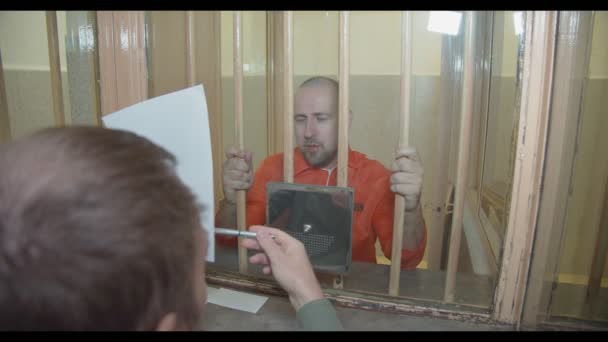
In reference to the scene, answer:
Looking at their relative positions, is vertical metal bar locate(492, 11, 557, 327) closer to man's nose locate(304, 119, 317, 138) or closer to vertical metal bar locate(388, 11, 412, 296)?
vertical metal bar locate(388, 11, 412, 296)

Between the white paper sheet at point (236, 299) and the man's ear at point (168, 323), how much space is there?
218 mm

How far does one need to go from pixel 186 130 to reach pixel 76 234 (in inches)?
12.2

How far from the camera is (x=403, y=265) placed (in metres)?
0.70

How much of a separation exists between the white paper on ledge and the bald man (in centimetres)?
7

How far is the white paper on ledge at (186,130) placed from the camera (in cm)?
51

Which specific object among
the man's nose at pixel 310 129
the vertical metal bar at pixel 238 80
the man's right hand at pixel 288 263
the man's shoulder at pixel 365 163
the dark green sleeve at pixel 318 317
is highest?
Answer: the vertical metal bar at pixel 238 80

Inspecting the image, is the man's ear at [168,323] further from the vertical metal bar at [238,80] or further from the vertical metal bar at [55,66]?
the vertical metal bar at [55,66]

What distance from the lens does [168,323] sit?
293mm

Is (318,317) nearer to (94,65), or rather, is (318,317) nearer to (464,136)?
(464,136)

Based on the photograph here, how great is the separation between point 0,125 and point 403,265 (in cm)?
86

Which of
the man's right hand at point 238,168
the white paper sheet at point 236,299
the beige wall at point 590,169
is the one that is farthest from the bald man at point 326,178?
the beige wall at point 590,169

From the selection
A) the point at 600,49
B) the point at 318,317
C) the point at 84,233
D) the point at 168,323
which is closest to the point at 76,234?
the point at 84,233

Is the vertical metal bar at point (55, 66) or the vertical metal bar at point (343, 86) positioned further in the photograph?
the vertical metal bar at point (55, 66)

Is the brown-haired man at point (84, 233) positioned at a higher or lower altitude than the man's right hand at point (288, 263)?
higher
